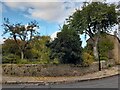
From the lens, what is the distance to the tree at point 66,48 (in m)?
25.5

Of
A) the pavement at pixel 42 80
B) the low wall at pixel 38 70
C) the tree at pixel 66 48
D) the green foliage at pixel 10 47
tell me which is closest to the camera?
the pavement at pixel 42 80

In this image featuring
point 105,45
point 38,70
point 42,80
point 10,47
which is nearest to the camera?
point 42,80

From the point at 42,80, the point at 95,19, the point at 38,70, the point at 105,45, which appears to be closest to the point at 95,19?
the point at 95,19

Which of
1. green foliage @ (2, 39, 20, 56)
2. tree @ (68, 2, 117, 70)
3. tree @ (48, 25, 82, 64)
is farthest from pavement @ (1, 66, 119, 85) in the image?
green foliage @ (2, 39, 20, 56)

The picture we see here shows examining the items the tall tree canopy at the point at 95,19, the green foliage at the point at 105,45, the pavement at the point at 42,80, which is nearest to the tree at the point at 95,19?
the tall tree canopy at the point at 95,19

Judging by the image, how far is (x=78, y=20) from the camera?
38094mm

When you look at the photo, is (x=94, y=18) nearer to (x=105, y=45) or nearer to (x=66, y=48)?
(x=105, y=45)

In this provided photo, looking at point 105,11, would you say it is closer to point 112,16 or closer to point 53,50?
point 112,16

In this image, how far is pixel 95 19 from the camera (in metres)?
36.4

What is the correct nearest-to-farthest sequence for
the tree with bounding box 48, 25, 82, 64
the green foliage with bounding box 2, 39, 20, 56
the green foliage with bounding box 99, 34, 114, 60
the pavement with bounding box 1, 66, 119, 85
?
the pavement with bounding box 1, 66, 119, 85, the tree with bounding box 48, 25, 82, 64, the green foliage with bounding box 99, 34, 114, 60, the green foliage with bounding box 2, 39, 20, 56

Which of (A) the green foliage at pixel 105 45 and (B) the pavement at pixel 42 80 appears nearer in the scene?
(B) the pavement at pixel 42 80

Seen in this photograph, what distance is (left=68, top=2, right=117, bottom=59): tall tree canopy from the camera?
36388 mm

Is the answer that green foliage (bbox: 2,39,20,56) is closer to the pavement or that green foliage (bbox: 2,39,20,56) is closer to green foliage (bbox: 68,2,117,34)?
green foliage (bbox: 68,2,117,34)

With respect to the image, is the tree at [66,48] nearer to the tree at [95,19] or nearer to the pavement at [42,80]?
the pavement at [42,80]
